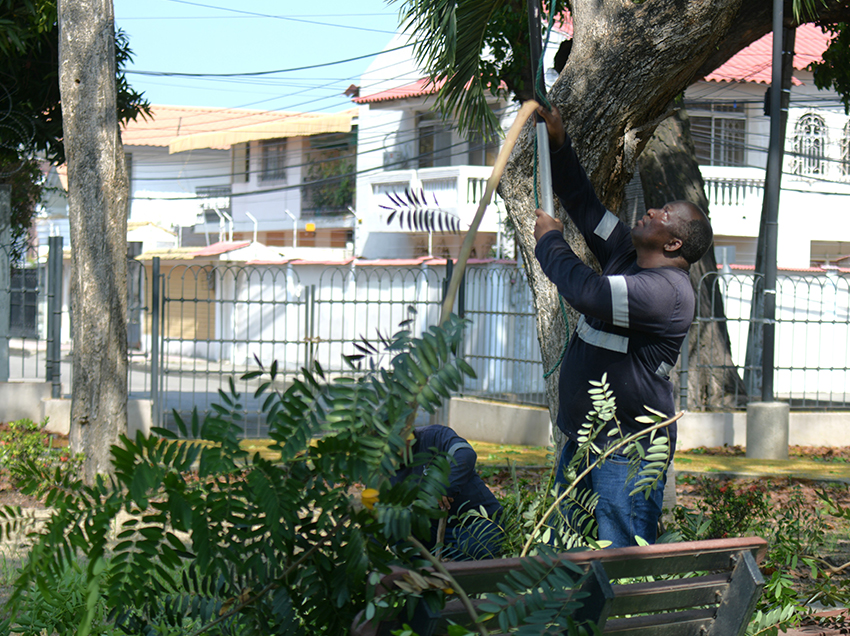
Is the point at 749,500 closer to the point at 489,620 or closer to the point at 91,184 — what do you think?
the point at 489,620

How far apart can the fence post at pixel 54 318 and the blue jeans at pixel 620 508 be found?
7.95 m

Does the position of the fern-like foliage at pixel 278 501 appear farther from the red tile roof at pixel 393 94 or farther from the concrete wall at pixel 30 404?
the red tile roof at pixel 393 94

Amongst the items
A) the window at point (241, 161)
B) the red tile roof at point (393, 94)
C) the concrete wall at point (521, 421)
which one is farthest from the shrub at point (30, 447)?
the window at point (241, 161)

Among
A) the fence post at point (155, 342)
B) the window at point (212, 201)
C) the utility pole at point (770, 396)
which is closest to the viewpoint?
the utility pole at point (770, 396)

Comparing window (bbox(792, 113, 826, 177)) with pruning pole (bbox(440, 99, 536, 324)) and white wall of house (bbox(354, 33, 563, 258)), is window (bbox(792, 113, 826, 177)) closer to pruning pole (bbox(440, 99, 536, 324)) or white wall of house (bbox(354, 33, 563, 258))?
white wall of house (bbox(354, 33, 563, 258))

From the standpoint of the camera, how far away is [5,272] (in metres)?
9.92

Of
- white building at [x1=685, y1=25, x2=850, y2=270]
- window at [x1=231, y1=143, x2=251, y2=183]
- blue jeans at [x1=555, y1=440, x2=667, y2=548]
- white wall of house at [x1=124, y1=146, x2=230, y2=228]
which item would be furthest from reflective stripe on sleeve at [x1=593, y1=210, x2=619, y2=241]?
white wall of house at [x1=124, y1=146, x2=230, y2=228]

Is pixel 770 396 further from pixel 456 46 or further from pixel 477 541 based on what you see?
pixel 477 541

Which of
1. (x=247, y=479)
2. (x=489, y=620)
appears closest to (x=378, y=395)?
(x=247, y=479)

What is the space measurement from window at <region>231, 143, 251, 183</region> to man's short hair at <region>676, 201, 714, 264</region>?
1133 inches

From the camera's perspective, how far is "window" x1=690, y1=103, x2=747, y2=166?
2239 cm

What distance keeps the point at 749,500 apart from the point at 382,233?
20.5 meters

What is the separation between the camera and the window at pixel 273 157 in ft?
97.1

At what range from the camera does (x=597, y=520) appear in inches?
121
